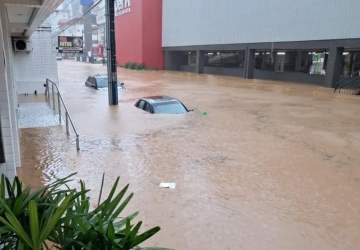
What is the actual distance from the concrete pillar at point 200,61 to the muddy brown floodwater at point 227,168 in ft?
84.7

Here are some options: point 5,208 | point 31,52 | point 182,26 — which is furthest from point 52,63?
Result: point 182,26

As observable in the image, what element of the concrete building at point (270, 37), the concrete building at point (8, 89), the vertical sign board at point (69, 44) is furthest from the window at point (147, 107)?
the vertical sign board at point (69, 44)

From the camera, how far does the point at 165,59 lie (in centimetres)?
4869

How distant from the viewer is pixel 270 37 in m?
30.4

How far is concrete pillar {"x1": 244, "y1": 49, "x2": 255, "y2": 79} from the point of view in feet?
110

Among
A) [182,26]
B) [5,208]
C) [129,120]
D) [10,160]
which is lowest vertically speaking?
[129,120]

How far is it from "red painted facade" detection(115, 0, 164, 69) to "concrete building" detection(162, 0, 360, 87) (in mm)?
1238

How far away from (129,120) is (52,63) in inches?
358

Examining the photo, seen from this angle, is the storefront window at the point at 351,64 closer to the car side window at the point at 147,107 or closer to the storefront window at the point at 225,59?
the storefront window at the point at 225,59

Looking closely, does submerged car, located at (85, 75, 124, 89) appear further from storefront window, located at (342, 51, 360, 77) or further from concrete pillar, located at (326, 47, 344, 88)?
storefront window, located at (342, 51, 360, 77)

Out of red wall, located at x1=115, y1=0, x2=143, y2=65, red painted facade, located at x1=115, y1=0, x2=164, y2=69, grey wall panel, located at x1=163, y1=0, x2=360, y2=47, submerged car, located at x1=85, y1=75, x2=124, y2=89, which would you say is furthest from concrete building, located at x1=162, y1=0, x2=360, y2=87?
submerged car, located at x1=85, y1=75, x2=124, y2=89

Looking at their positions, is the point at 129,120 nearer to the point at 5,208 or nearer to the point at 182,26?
the point at 5,208

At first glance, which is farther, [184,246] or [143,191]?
[143,191]

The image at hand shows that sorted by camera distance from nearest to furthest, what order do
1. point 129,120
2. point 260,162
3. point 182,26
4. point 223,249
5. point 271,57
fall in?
point 223,249 → point 260,162 → point 129,120 → point 271,57 → point 182,26
